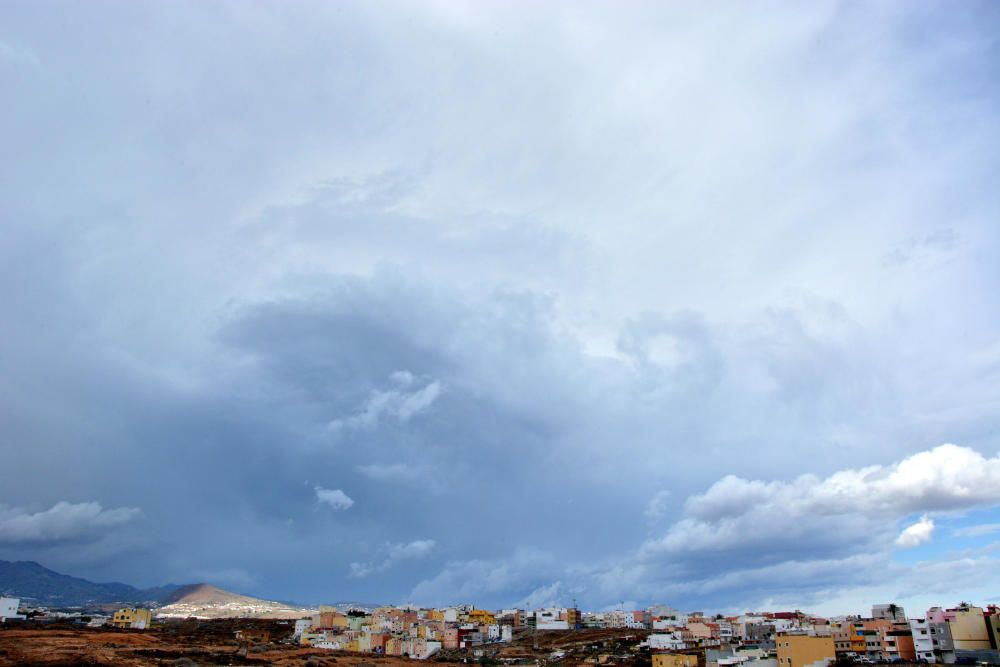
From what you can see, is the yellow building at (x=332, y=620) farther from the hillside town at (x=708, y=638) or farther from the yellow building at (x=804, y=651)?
the yellow building at (x=804, y=651)

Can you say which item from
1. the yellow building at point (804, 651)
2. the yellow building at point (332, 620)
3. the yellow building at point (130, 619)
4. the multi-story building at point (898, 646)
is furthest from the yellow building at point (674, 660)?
the yellow building at point (130, 619)

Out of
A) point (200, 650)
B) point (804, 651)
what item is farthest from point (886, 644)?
point (200, 650)

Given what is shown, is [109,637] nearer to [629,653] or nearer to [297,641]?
[297,641]

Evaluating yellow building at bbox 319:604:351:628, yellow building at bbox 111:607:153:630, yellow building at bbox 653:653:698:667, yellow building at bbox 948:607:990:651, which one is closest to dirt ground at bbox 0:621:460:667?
yellow building at bbox 319:604:351:628

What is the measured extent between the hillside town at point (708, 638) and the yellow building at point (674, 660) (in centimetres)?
14

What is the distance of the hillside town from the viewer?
10550 cm

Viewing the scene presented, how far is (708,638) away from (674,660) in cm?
4626

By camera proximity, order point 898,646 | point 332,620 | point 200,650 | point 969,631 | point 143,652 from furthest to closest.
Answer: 1. point 332,620
2. point 898,646
3. point 200,650
4. point 969,631
5. point 143,652

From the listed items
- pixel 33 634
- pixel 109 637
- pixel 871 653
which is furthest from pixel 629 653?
pixel 33 634

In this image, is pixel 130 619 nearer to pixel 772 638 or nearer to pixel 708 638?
pixel 708 638

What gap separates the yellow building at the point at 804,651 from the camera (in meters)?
104

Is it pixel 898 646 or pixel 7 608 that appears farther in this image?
pixel 7 608

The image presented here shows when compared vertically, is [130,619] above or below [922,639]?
below

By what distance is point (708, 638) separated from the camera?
151000 mm
